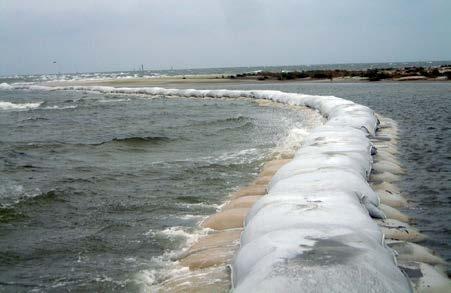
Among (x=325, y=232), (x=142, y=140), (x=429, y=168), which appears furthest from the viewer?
(x=142, y=140)

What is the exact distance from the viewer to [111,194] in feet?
28.7

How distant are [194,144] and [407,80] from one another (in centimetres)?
3378

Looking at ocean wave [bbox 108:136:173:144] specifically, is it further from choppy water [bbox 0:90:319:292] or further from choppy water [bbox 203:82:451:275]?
choppy water [bbox 203:82:451:275]

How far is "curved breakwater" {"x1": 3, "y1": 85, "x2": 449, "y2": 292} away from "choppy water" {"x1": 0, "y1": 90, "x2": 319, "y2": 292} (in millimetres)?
831

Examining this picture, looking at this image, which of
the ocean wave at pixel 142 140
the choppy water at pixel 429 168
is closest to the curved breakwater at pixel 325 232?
the choppy water at pixel 429 168

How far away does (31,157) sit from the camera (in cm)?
1260

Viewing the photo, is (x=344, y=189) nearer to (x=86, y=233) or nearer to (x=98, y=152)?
(x=86, y=233)

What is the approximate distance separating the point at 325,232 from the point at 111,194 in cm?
532

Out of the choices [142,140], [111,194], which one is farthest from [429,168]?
[142,140]

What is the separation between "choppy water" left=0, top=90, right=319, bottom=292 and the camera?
550cm

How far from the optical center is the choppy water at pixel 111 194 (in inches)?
217

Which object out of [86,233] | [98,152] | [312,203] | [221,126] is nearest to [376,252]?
[312,203]

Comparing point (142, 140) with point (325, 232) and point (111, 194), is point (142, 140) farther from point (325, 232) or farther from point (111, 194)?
point (325, 232)

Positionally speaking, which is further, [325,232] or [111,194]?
[111,194]
